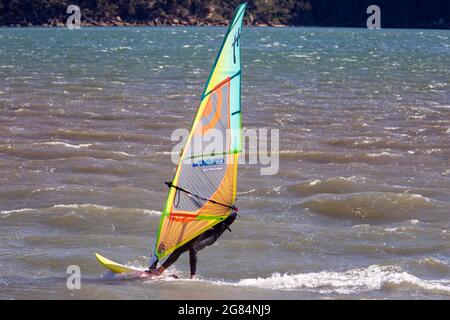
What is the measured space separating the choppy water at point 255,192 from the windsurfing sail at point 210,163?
0.76 metres

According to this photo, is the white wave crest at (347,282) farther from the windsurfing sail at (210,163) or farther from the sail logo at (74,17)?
the sail logo at (74,17)

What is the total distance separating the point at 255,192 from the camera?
62.6ft

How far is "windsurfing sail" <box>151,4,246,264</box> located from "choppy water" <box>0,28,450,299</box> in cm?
76

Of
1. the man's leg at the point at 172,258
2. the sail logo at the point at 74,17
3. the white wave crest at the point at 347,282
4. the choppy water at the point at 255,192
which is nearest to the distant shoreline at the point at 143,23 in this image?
the sail logo at the point at 74,17

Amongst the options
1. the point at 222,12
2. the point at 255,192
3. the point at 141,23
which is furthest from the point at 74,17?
the point at 255,192

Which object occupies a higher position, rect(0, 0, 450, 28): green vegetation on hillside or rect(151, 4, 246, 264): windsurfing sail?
rect(151, 4, 246, 264): windsurfing sail

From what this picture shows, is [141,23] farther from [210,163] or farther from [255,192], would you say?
[210,163]

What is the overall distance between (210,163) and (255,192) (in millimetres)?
6743

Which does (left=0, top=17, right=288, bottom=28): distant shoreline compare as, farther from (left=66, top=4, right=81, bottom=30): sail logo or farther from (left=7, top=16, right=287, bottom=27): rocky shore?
(left=66, top=4, right=81, bottom=30): sail logo

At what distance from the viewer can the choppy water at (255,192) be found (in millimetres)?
13297

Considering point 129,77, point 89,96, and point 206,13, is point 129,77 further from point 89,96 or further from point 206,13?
point 206,13

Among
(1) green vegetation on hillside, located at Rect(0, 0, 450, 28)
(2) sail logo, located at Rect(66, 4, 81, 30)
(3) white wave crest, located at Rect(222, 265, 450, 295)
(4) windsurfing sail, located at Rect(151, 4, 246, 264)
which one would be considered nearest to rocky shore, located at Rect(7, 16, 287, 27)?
(1) green vegetation on hillside, located at Rect(0, 0, 450, 28)

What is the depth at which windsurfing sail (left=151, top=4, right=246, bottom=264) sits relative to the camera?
12219mm

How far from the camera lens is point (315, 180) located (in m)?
20.1
